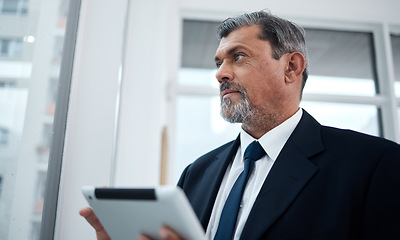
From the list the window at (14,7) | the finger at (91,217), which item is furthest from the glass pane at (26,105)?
the finger at (91,217)

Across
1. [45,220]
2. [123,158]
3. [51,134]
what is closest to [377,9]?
[123,158]

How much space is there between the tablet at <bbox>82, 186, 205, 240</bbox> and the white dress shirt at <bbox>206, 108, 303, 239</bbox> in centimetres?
31

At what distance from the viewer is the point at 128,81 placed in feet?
5.66

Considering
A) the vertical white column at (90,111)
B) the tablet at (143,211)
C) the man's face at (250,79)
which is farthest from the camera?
the vertical white column at (90,111)

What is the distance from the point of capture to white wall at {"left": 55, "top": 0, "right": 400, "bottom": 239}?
1.25 metres

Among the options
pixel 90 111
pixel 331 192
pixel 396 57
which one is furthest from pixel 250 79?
pixel 396 57

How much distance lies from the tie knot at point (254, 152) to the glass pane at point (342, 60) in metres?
1.47

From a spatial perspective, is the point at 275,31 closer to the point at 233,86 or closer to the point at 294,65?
the point at 294,65

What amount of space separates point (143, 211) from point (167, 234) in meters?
0.06

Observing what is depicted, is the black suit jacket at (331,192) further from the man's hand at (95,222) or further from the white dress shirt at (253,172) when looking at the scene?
the man's hand at (95,222)

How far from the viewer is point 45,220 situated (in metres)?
1.11

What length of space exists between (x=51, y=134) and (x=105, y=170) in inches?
9.7

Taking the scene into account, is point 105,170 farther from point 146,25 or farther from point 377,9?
point 377,9

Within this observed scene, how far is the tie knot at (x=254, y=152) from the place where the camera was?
0.99 meters
